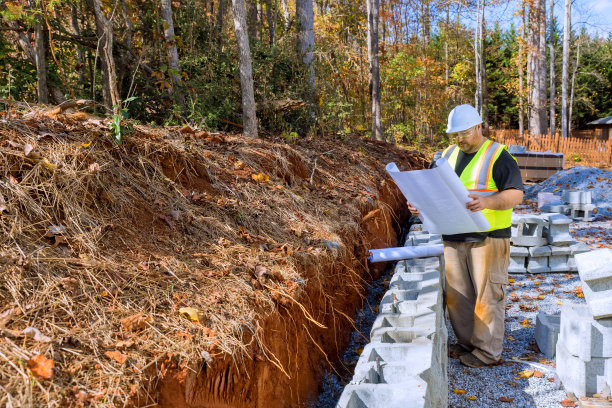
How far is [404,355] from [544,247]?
457cm

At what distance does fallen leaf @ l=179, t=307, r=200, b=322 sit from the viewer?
8.35ft

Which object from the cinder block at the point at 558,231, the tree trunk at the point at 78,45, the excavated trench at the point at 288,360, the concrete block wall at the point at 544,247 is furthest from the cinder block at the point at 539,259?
the tree trunk at the point at 78,45

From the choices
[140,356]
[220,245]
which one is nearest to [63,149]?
[220,245]

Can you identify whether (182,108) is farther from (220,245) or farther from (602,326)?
(602,326)

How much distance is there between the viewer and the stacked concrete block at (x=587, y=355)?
326 cm

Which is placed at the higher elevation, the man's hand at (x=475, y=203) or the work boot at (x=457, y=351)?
the man's hand at (x=475, y=203)

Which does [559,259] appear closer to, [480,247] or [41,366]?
[480,247]

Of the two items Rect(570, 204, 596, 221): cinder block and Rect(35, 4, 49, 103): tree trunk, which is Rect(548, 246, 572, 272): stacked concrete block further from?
Rect(35, 4, 49, 103): tree trunk

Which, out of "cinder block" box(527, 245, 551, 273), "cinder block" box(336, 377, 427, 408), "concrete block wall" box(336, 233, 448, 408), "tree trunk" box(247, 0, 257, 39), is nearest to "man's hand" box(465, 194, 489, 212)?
"concrete block wall" box(336, 233, 448, 408)

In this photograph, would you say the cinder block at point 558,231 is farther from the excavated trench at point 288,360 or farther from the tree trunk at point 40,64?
the tree trunk at point 40,64

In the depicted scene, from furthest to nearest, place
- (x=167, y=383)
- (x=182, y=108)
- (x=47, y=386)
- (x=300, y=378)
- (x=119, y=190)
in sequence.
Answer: (x=182, y=108) → (x=119, y=190) → (x=300, y=378) → (x=167, y=383) → (x=47, y=386)

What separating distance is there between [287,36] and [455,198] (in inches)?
254

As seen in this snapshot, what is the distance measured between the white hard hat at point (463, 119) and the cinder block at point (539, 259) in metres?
3.59

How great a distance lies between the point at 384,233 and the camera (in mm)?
6797
